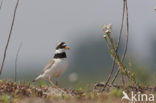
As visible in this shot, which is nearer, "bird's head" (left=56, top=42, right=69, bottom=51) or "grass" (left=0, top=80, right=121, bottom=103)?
"grass" (left=0, top=80, right=121, bottom=103)

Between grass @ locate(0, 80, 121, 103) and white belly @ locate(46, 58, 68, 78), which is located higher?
white belly @ locate(46, 58, 68, 78)

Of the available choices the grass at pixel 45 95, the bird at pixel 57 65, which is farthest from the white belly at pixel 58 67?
the grass at pixel 45 95

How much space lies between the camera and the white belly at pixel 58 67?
930cm

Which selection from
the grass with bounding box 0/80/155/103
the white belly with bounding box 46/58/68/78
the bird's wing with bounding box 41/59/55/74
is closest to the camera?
the grass with bounding box 0/80/155/103

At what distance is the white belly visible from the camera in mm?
9297

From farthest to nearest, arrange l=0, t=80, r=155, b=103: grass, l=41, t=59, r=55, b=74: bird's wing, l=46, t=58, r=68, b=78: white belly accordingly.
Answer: l=41, t=59, r=55, b=74: bird's wing, l=46, t=58, r=68, b=78: white belly, l=0, t=80, r=155, b=103: grass

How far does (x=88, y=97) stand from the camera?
7957 millimetres

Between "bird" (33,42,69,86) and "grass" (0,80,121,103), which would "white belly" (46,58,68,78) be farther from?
"grass" (0,80,121,103)

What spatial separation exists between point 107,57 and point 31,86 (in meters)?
141

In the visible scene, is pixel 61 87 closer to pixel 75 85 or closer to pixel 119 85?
pixel 75 85

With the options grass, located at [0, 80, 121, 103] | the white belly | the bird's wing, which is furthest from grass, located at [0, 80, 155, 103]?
the bird's wing

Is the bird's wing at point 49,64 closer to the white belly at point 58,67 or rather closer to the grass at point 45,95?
the white belly at point 58,67

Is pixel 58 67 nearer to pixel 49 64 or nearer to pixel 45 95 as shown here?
pixel 49 64

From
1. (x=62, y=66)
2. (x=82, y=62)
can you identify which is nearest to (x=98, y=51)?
(x=82, y=62)
